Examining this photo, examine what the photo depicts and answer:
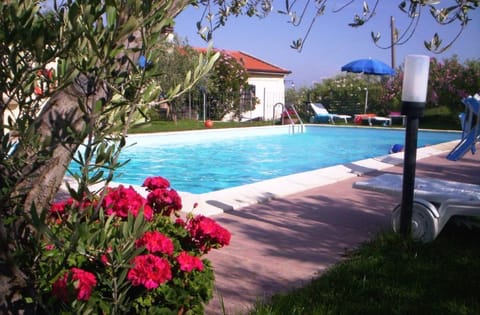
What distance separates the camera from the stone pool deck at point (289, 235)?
3.71m

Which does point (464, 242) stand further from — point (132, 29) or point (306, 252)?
Answer: point (132, 29)

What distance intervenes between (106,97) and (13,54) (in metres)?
0.35

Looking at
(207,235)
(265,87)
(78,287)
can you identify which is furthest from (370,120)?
(78,287)

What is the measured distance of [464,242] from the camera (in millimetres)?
4789

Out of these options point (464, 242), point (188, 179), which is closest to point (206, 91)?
point (188, 179)

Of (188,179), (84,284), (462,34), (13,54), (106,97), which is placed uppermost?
(462,34)

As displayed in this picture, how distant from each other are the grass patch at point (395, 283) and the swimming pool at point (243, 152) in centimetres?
665

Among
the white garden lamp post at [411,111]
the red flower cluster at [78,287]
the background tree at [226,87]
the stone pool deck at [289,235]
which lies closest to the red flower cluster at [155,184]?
the stone pool deck at [289,235]

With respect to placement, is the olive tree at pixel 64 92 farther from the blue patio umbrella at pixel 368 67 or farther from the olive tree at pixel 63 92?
the blue patio umbrella at pixel 368 67

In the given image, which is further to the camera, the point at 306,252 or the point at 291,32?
the point at 306,252

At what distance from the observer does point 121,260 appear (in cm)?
162

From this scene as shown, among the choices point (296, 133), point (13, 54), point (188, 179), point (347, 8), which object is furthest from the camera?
point (296, 133)

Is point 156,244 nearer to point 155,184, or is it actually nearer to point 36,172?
point 36,172

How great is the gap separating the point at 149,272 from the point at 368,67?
2362 cm
